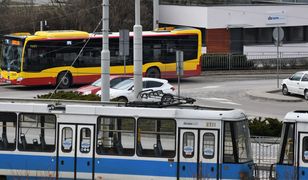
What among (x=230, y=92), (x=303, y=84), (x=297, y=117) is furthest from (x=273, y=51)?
(x=297, y=117)

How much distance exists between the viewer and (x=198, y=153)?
18.7 m

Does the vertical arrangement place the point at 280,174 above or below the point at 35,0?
below

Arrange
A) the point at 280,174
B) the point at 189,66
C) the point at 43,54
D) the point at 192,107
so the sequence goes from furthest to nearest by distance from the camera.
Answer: the point at 189,66 → the point at 43,54 → the point at 192,107 → the point at 280,174

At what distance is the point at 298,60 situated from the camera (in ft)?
175

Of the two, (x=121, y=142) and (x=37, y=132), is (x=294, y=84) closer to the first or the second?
(x=121, y=142)

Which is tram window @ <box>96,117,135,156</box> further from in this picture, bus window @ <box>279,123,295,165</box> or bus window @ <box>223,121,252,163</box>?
bus window @ <box>279,123,295,165</box>

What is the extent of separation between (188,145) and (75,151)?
105 inches

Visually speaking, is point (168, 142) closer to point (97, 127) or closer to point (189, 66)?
point (97, 127)

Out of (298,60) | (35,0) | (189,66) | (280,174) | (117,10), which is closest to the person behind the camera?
(280,174)

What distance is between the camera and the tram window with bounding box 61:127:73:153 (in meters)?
19.5

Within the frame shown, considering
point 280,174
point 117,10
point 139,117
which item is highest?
point 117,10

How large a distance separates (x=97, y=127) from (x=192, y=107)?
2266 millimetres

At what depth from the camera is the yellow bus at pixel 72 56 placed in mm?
40781

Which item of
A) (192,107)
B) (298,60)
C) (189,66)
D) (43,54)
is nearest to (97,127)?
(192,107)
